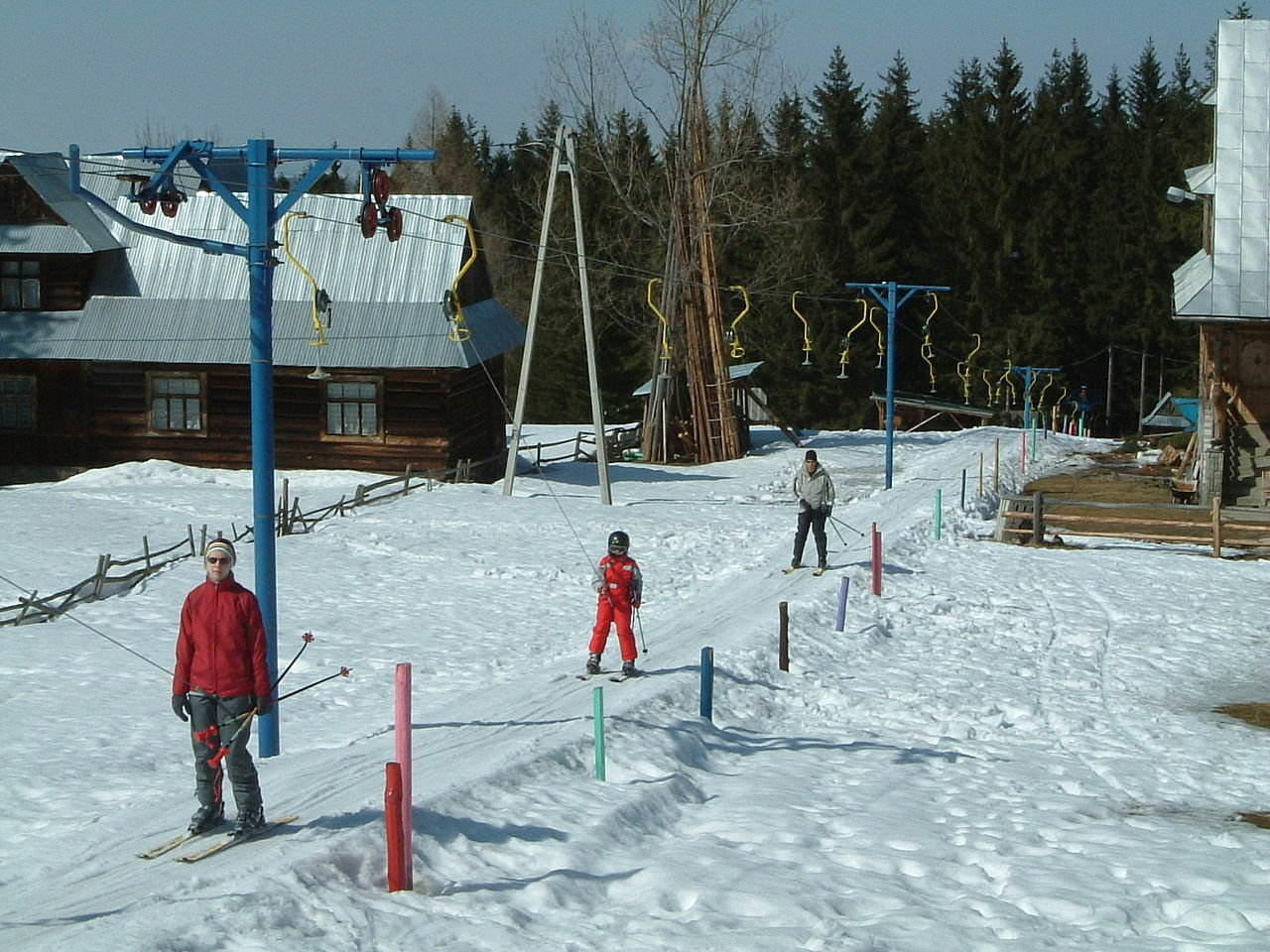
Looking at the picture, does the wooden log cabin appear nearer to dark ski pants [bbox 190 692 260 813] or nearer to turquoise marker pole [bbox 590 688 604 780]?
turquoise marker pole [bbox 590 688 604 780]

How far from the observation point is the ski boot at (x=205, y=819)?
32.4 feet

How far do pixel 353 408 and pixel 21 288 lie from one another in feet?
26.6

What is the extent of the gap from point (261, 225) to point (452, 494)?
1772 centimetres

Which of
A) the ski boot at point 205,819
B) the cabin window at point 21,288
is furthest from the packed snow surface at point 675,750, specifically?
the cabin window at point 21,288

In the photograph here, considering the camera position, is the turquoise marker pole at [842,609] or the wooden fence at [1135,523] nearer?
the turquoise marker pole at [842,609]

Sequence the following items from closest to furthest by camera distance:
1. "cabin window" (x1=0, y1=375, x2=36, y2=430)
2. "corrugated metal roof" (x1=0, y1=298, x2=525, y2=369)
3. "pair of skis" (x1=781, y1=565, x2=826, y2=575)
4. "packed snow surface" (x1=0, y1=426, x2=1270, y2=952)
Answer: "packed snow surface" (x1=0, y1=426, x2=1270, y2=952) → "pair of skis" (x1=781, y1=565, x2=826, y2=575) → "corrugated metal roof" (x1=0, y1=298, x2=525, y2=369) → "cabin window" (x1=0, y1=375, x2=36, y2=430)

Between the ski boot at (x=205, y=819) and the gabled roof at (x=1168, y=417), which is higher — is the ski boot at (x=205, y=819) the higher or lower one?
the lower one

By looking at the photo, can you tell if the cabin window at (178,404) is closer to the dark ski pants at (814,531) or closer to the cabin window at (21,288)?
the cabin window at (21,288)

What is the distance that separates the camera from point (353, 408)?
3347cm

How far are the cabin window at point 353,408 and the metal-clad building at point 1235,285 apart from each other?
1672cm

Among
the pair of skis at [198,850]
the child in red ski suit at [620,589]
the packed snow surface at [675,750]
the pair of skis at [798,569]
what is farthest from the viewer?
the pair of skis at [798,569]

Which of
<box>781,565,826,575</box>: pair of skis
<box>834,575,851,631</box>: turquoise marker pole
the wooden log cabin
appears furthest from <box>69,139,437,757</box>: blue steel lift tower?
the wooden log cabin

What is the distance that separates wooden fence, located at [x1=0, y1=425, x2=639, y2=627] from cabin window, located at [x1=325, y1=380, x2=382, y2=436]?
133cm

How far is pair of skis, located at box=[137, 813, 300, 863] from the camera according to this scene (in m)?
9.46
